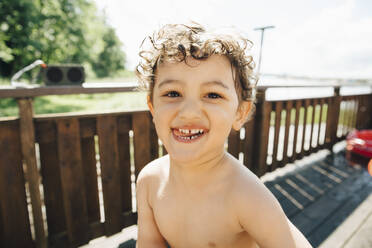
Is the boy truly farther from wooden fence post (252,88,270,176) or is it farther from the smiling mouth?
wooden fence post (252,88,270,176)

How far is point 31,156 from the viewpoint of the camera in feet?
5.06

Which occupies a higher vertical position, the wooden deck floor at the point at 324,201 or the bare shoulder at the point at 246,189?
the bare shoulder at the point at 246,189

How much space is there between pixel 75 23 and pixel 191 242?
71.2ft

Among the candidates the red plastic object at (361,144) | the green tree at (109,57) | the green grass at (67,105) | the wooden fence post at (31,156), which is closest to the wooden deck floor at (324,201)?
the red plastic object at (361,144)

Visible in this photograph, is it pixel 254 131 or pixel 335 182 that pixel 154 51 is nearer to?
pixel 254 131

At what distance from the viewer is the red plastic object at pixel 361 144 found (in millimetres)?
3336

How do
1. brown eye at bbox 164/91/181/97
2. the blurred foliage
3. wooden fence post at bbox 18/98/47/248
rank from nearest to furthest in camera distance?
brown eye at bbox 164/91/181/97 → wooden fence post at bbox 18/98/47/248 → the blurred foliage

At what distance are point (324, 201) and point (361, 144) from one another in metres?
1.55

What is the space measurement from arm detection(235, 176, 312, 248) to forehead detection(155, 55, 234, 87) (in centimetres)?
47

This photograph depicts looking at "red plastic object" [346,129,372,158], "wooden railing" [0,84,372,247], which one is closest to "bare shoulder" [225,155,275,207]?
"wooden railing" [0,84,372,247]

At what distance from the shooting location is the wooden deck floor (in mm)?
1868

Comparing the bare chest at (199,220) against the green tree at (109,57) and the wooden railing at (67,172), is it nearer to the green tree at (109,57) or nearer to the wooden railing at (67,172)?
the wooden railing at (67,172)

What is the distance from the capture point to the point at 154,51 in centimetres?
109

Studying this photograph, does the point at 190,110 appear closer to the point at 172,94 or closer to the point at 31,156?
the point at 172,94
